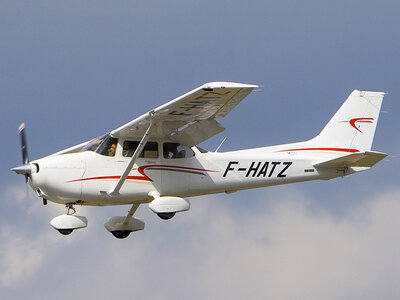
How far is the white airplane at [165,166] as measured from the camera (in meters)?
19.4

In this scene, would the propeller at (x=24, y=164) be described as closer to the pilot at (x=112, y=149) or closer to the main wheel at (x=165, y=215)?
the pilot at (x=112, y=149)

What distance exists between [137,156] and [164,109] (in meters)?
1.38

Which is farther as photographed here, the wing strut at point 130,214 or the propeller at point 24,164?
the wing strut at point 130,214

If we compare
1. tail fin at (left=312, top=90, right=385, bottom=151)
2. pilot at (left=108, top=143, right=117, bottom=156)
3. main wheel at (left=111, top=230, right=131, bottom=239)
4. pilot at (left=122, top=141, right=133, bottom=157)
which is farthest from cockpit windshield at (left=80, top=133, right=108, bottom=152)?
tail fin at (left=312, top=90, right=385, bottom=151)

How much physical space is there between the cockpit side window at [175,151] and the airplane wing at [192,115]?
13 cm

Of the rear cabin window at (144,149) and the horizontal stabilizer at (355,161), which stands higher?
the rear cabin window at (144,149)

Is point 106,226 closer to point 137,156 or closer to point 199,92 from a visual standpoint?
point 137,156

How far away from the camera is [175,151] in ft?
66.6

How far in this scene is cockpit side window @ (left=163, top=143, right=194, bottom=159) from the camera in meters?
20.2

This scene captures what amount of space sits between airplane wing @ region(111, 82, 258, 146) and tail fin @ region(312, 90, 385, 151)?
3.70m

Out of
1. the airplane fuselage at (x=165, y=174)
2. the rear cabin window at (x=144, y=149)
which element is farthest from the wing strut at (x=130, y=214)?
the rear cabin window at (x=144, y=149)

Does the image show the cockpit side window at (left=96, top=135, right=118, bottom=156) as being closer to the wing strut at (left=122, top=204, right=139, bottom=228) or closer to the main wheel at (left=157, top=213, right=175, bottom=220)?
the main wheel at (left=157, top=213, right=175, bottom=220)

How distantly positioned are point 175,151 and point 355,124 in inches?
194

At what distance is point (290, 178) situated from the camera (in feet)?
69.9
